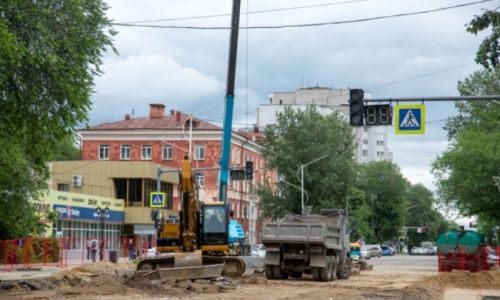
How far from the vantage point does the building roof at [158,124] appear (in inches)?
3514

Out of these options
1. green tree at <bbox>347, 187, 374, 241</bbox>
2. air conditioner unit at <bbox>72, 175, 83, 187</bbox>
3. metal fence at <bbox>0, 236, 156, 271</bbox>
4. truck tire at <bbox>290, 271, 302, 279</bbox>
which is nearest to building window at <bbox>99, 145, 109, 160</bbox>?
air conditioner unit at <bbox>72, 175, 83, 187</bbox>

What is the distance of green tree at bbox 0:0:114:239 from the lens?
2436 cm

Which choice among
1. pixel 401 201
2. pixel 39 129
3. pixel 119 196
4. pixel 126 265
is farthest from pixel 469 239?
pixel 401 201

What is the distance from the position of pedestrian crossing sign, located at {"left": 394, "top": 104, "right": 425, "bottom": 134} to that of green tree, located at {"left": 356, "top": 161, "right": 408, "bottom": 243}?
112 metres

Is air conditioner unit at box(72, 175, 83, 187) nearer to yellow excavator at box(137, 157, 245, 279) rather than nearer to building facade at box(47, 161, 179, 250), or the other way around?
building facade at box(47, 161, 179, 250)

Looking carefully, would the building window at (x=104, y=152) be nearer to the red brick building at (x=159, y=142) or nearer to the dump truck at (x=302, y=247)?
the red brick building at (x=159, y=142)

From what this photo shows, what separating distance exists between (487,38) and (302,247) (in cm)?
1741

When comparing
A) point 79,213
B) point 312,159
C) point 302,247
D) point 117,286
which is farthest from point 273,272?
point 312,159

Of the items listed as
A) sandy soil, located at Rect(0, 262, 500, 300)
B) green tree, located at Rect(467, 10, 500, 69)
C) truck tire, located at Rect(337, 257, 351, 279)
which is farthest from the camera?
truck tire, located at Rect(337, 257, 351, 279)

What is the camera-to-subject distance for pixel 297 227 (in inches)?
1316

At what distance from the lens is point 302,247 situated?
3322 centimetres

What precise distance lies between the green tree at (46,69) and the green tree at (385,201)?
11272 cm

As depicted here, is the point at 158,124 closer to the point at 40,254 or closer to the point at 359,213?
the point at 359,213

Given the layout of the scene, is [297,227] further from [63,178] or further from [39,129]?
[63,178]
